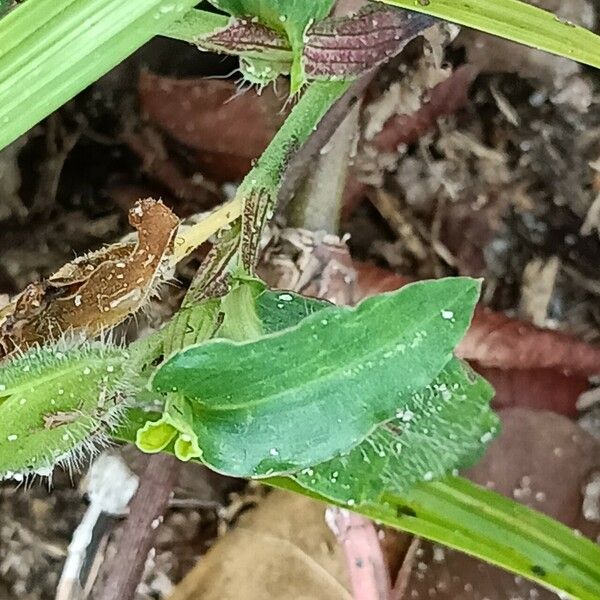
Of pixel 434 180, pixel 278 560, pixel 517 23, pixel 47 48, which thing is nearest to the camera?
pixel 47 48

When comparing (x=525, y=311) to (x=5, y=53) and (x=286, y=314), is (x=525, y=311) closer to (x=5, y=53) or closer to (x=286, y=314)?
(x=286, y=314)

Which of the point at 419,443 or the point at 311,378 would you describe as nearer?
the point at 311,378

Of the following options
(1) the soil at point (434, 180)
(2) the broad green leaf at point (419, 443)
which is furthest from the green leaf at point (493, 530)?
(1) the soil at point (434, 180)

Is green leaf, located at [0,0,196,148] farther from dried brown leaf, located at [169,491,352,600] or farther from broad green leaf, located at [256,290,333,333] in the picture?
dried brown leaf, located at [169,491,352,600]

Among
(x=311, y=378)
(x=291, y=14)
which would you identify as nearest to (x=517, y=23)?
(x=291, y=14)

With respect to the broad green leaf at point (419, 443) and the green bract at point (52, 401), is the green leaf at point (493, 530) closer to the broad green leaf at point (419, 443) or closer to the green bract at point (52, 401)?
the broad green leaf at point (419, 443)

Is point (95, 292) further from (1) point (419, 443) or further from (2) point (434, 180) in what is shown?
(2) point (434, 180)

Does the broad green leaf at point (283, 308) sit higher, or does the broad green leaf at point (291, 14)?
the broad green leaf at point (291, 14)
